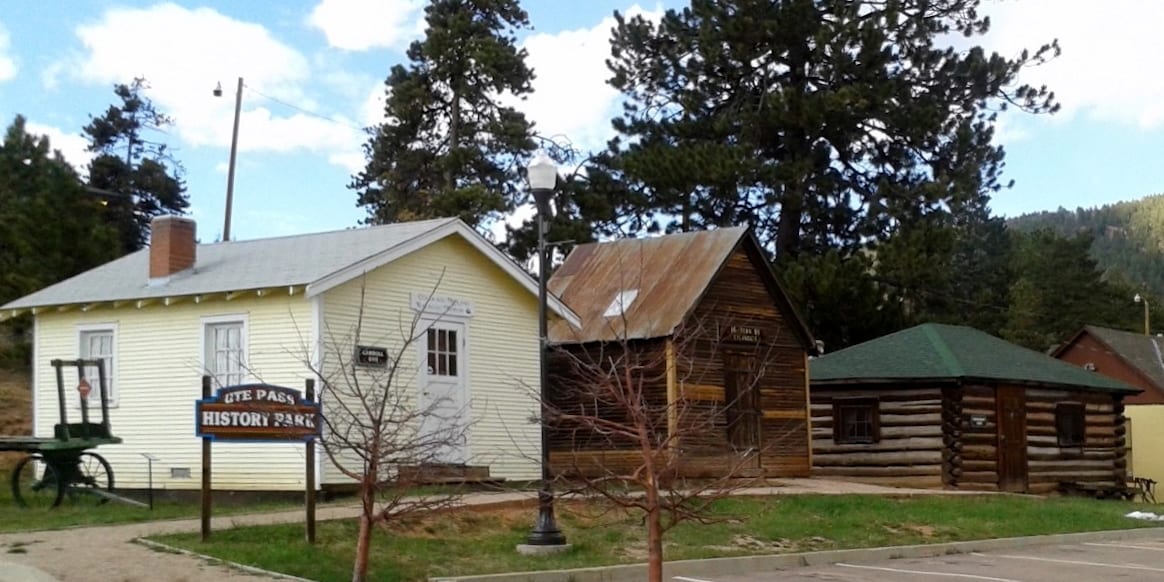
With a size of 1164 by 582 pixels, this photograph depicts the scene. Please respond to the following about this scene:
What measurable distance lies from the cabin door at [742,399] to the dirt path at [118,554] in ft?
36.4

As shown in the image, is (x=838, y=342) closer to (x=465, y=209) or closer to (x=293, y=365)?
(x=465, y=209)

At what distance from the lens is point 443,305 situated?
23.0m

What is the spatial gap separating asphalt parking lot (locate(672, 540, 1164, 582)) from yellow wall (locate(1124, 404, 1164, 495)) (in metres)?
23.0

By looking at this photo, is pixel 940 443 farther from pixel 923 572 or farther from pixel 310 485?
pixel 310 485

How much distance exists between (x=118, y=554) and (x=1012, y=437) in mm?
21722

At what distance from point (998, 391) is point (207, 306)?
1733 centimetres

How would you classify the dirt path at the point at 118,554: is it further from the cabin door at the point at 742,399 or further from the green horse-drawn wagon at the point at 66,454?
the cabin door at the point at 742,399

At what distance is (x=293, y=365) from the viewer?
20.9 metres

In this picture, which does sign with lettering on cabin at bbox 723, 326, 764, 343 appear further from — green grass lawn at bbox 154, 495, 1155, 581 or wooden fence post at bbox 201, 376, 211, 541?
wooden fence post at bbox 201, 376, 211, 541

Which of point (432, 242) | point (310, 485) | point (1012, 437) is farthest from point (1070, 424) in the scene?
point (310, 485)

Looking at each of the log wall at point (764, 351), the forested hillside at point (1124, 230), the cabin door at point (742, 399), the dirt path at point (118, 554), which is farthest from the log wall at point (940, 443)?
the forested hillside at point (1124, 230)

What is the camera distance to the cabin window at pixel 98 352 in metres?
23.0

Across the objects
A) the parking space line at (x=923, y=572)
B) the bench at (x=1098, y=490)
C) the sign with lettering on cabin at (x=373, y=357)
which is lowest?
the bench at (x=1098, y=490)

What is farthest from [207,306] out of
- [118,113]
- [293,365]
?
[118,113]
